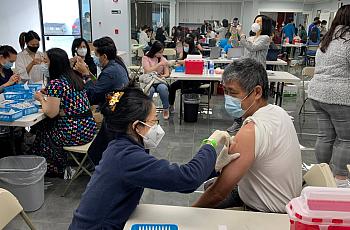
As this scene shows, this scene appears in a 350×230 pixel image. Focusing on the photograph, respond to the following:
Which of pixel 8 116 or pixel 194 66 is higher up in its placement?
pixel 194 66

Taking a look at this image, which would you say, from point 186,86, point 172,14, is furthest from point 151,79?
point 172,14

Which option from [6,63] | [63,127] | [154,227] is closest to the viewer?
[154,227]

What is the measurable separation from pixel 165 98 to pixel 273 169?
3631mm

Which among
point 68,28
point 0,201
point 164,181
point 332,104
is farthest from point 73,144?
point 68,28

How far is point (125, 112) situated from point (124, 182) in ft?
0.97

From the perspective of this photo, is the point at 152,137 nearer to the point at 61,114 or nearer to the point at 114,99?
the point at 114,99

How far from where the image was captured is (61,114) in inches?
113

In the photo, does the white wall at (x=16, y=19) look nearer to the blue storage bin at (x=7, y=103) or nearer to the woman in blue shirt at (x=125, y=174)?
the blue storage bin at (x=7, y=103)

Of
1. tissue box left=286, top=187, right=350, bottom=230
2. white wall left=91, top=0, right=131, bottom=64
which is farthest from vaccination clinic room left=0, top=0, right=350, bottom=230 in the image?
white wall left=91, top=0, right=131, bottom=64

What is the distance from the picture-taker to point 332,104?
2.53 metres

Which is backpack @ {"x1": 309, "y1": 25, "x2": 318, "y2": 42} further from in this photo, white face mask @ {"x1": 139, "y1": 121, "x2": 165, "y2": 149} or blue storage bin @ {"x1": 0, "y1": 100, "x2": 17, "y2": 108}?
white face mask @ {"x1": 139, "y1": 121, "x2": 165, "y2": 149}

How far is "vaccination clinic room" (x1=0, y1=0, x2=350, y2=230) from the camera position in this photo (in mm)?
1264

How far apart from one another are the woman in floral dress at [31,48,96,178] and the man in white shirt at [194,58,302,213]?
169 cm

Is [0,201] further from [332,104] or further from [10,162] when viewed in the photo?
[332,104]
